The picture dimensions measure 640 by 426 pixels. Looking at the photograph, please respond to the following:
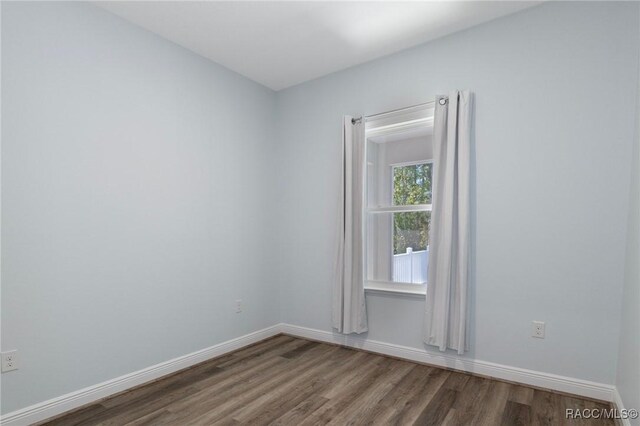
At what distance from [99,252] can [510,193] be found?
9.84 feet

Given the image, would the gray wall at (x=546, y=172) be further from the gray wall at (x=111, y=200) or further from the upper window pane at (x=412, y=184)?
the gray wall at (x=111, y=200)

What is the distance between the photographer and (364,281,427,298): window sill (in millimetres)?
3079

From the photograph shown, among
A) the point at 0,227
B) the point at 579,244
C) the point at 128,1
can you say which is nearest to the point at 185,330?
the point at 0,227

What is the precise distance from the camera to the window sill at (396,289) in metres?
3.08

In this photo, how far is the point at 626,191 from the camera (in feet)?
7.38

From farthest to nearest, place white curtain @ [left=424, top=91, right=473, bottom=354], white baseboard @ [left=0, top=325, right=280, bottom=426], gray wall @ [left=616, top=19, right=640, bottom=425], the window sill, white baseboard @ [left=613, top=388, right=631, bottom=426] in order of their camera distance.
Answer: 1. the window sill
2. white curtain @ [left=424, top=91, right=473, bottom=354]
3. white baseboard @ [left=0, top=325, right=280, bottom=426]
4. white baseboard @ [left=613, top=388, right=631, bottom=426]
5. gray wall @ [left=616, top=19, right=640, bottom=425]

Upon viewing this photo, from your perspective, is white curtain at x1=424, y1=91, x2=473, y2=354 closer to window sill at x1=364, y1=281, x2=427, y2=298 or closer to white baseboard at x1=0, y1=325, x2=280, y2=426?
window sill at x1=364, y1=281, x2=427, y2=298

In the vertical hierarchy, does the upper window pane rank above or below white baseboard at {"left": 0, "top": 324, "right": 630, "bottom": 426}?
above

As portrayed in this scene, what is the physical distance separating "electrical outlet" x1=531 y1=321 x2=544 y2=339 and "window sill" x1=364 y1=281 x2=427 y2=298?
2.68ft

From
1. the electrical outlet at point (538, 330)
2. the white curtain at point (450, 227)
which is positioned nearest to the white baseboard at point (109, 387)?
the white curtain at point (450, 227)

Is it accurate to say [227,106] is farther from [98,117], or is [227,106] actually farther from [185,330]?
[185,330]

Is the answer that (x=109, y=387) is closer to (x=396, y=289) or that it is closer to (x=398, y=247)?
(x=396, y=289)

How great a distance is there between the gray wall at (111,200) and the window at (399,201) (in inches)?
51.2

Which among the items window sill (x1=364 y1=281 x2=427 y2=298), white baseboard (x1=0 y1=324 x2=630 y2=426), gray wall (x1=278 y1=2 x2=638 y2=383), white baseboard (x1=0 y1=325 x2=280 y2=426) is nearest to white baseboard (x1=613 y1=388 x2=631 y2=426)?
white baseboard (x1=0 y1=324 x2=630 y2=426)
